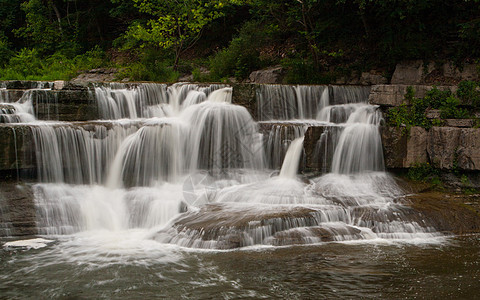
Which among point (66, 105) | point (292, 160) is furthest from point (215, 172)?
point (66, 105)

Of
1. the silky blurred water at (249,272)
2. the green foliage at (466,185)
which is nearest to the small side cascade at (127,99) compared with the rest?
the silky blurred water at (249,272)

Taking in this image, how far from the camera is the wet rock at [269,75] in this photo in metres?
16.5

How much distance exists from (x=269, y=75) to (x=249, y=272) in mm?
11368

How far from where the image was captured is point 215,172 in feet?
37.3

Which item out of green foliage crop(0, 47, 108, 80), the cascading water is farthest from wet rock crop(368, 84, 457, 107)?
green foliage crop(0, 47, 108, 80)

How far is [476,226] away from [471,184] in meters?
2.12

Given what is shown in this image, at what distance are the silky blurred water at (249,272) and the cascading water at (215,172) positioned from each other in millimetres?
668

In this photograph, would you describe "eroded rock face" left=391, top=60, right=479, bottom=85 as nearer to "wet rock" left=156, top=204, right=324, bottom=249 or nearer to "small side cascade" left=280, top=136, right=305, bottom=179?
"small side cascade" left=280, top=136, right=305, bottom=179

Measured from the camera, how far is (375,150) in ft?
37.3

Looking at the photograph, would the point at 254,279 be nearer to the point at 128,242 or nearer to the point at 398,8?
the point at 128,242

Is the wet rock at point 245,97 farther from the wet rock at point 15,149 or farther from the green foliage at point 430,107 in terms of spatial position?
the wet rock at point 15,149

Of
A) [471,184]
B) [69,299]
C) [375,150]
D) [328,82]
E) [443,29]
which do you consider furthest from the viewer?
[328,82]

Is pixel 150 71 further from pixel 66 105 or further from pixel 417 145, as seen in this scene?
pixel 417 145

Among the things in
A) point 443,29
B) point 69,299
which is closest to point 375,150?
point 443,29
